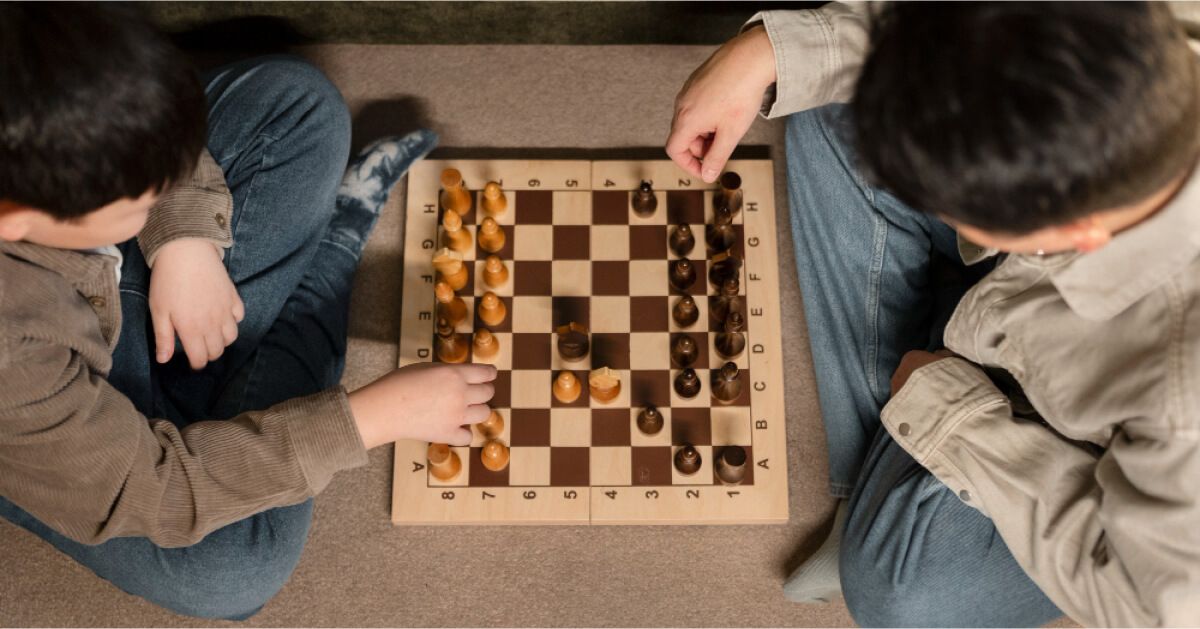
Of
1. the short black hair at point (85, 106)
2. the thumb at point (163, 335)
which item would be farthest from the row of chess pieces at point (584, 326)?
the short black hair at point (85, 106)

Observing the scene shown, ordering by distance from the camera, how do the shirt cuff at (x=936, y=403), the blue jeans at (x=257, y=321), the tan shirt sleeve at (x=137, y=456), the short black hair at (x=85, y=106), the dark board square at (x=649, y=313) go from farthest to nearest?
the dark board square at (x=649, y=313), the blue jeans at (x=257, y=321), the shirt cuff at (x=936, y=403), the tan shirt sleeve at (x=137, y=456), the short black hair at (x=85, y=106)

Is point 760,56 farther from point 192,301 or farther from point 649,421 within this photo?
point 192,301

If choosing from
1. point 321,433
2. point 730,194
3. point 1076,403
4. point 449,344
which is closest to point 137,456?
point 321,433

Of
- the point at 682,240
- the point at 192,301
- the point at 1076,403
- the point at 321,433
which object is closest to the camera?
the point at 1076,403

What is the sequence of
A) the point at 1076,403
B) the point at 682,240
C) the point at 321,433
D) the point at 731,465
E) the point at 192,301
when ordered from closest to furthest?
1. the point at 1076,403
2. the point at 321,433
3. the point at 192,301
4. the point at 731,465
5. the point at 682,240

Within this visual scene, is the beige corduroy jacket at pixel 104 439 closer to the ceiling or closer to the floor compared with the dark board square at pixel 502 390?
closer to the ceiling

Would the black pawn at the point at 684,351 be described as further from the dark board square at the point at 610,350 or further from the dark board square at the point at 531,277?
the dark board square at the point at 531,277

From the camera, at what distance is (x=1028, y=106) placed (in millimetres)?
771

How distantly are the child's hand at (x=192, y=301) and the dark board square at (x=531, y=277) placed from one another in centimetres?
40

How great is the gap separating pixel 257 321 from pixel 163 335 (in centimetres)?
15

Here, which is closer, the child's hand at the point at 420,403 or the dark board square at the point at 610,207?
the child's hand at the point at 420,403

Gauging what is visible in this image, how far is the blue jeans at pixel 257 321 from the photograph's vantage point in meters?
1.28

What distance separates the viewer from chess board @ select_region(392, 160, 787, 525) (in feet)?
→ 4.71

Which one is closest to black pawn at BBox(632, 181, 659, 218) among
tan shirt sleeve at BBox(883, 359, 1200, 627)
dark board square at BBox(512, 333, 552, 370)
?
dark board square at BBox(512, 333, 552, 370)
